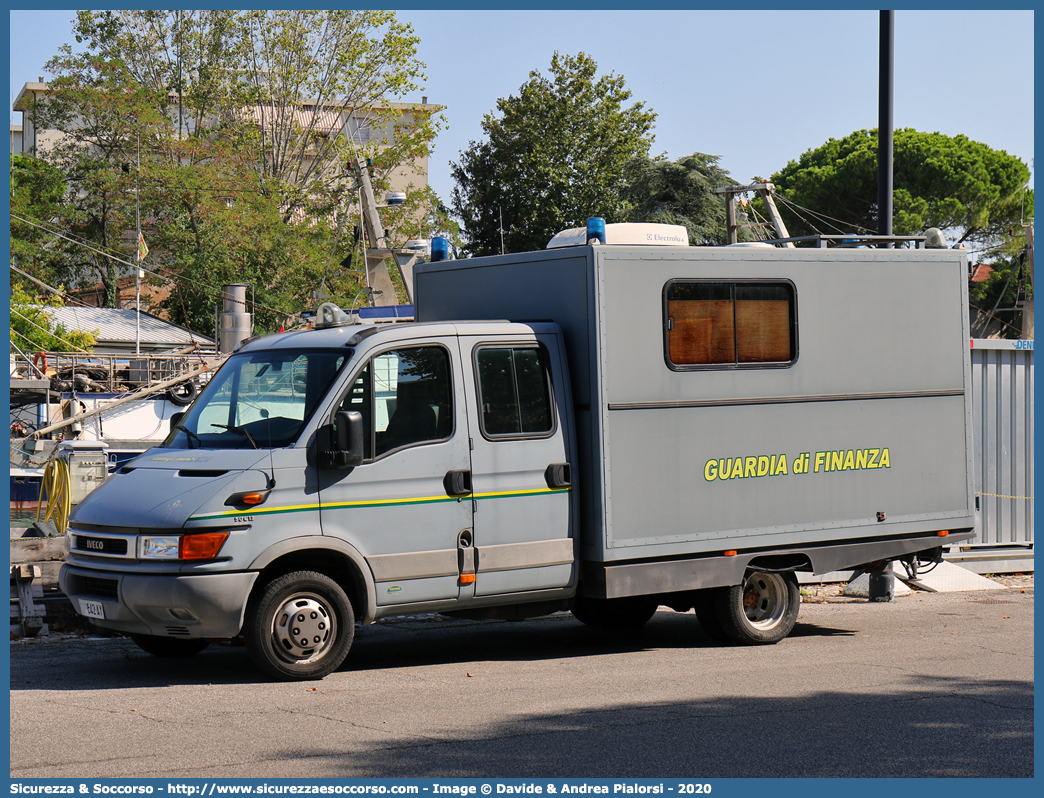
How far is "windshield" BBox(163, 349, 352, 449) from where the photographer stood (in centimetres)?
838

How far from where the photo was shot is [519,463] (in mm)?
8969

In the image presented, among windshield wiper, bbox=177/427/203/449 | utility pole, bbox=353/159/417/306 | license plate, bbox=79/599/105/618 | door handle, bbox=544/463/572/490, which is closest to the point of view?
license plate, bbox=79/599/105/618

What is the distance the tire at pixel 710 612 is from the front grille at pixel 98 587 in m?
4.71

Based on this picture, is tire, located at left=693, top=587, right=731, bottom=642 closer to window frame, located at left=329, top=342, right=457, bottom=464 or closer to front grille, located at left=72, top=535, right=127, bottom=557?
window frame, located at left=329, top=342, right=457, bottom=464

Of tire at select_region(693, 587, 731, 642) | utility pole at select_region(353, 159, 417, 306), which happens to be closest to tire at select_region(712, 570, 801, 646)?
tire at select_region(693, 587, 731, 642)

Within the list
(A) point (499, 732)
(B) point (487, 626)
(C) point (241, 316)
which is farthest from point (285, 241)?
(A) point (499, 732)

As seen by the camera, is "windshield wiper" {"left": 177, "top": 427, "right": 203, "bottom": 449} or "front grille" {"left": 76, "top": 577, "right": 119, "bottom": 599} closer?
"front grille" {"left": 76, "top": 577, "right": 119, "bottom": 599}

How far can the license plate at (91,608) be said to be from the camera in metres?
8.16

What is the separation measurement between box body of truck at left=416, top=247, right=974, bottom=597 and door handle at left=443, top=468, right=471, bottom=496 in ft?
3.15

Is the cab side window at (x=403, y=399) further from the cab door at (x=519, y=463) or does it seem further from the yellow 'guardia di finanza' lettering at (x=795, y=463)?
the yellow 'guardia di finanza' lettering at (x=795, y=463)

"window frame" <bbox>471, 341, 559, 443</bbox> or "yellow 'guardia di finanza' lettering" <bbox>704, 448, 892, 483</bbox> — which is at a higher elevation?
"window frame" <bbox>471, 341, 559, 443</bbox>

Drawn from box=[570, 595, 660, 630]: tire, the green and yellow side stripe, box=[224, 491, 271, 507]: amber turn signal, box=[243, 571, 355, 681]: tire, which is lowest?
Answer: box=[570, 595, 660, 630]: tire

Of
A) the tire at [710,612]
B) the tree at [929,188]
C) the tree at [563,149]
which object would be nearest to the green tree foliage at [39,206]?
the tree at [563,149]

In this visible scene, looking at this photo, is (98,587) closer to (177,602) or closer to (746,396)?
(177,602)
